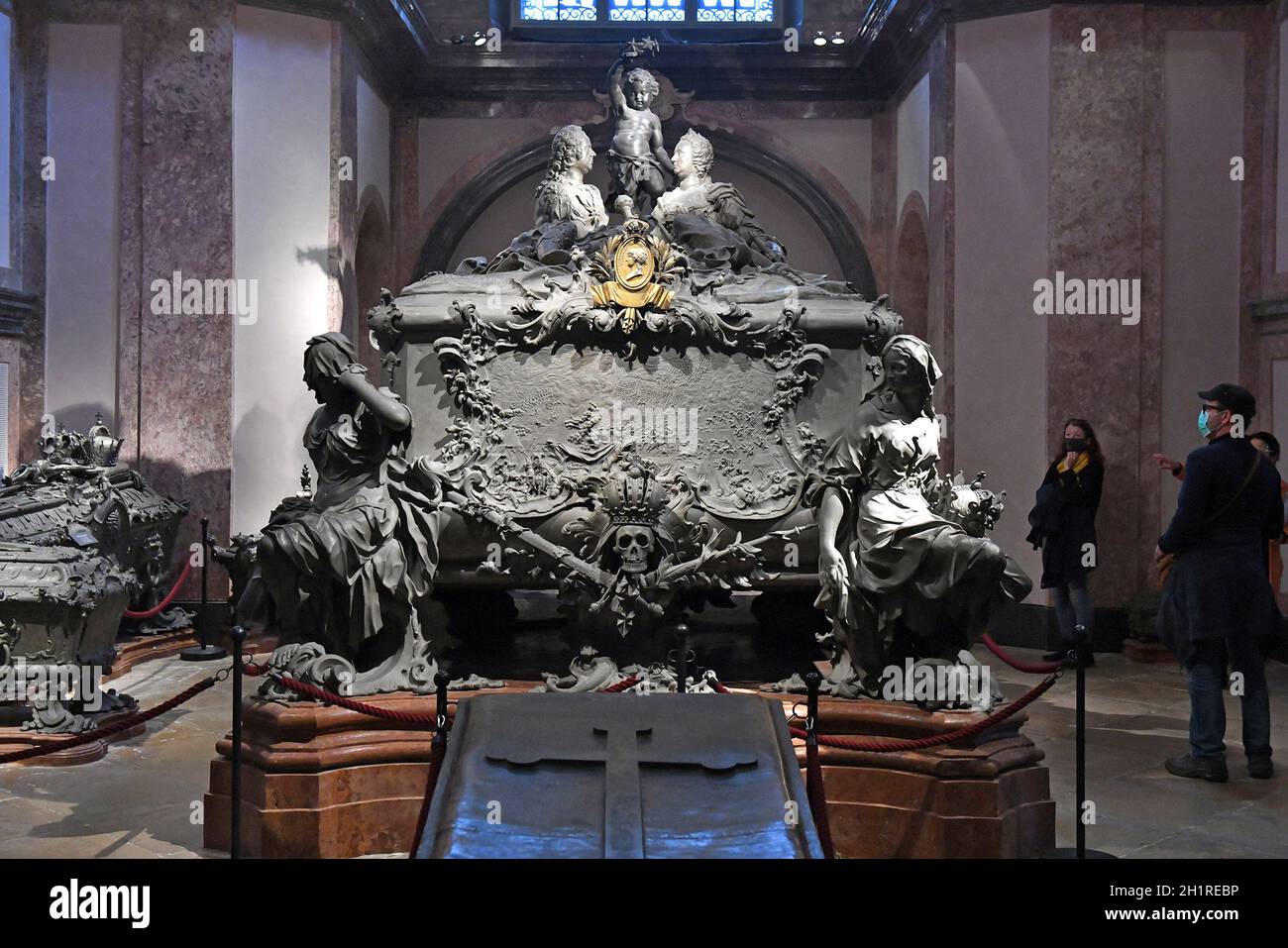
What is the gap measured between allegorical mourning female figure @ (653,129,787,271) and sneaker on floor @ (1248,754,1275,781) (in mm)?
3094

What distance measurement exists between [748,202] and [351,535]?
762cm

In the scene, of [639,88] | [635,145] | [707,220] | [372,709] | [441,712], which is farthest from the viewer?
[639,88]

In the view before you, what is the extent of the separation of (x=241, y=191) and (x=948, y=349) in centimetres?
511

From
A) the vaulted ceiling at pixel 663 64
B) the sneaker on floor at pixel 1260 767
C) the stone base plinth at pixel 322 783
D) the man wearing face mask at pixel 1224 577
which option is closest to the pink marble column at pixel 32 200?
the vaulted ceiling at pixel 663 64

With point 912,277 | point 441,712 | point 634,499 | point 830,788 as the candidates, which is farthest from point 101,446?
point 912,277

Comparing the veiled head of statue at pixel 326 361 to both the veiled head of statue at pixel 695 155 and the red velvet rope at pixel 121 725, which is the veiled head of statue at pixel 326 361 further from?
the veiled head of statue at pixel 695 155

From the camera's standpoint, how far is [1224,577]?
5.46 meters

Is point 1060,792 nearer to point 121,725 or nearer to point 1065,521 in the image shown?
point 1065,521

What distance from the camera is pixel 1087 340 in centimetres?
890

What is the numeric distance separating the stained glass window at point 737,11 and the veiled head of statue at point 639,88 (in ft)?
16.4

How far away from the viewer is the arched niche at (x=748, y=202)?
11555 millimetres

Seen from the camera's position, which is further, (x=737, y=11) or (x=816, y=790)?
(x=737, y=11)

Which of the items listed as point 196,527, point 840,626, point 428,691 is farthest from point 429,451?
point 196,527

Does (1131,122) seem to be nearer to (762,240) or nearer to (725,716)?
→ (762,240)
